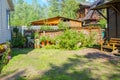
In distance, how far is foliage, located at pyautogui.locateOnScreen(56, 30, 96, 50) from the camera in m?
21.3

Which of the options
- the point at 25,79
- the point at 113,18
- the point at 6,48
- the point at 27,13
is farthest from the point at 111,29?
the point at 27,13

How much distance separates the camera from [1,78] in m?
11.3

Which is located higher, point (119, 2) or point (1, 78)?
point (119, 2)

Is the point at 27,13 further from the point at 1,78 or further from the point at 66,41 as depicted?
the point at 1,78

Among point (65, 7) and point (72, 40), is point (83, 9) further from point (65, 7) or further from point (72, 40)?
point (72, 40)

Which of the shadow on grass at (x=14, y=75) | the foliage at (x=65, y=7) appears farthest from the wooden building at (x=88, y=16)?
the shadow on grass at (x=14, y=75)

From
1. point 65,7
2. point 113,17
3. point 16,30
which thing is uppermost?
point 65,7

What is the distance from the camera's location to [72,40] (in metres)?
21.3

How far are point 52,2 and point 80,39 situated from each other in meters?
48.5

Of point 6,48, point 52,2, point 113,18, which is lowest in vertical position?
point 6,48

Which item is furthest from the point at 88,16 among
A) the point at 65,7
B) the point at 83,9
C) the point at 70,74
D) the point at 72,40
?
the point at 70,74

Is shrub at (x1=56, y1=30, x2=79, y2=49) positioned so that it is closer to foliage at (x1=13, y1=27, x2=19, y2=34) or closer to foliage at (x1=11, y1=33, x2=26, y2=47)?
foliage at (x1=11, y1=33, x2=26, y2=47)

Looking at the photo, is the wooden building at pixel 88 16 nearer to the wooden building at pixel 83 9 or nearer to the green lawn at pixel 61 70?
the wooden building at pixel 83 9

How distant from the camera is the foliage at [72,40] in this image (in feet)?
69.9
